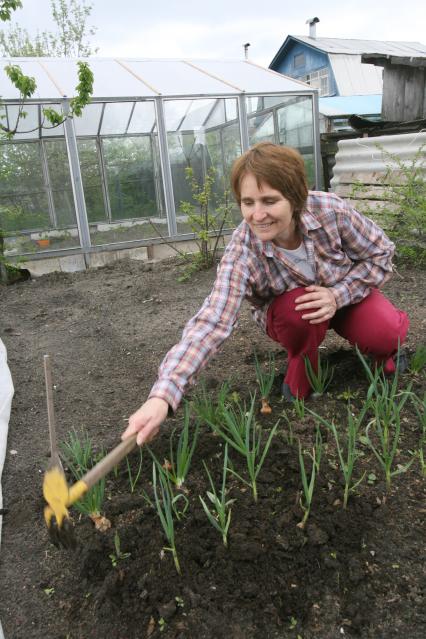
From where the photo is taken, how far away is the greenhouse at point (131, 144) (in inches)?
245

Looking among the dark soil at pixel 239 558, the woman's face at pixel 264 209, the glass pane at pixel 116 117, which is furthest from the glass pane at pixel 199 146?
the dark soil at pixel 239 558

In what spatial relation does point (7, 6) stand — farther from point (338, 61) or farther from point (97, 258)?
point (338, 61)

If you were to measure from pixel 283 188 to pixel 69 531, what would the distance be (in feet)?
3.95

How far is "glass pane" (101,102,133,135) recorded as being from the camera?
6742 mm

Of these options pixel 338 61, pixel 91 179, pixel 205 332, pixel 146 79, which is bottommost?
pixel 91 179

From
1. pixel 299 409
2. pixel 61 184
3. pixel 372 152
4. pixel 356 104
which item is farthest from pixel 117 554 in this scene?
pixel 356 104

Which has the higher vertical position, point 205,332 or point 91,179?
point 205,332

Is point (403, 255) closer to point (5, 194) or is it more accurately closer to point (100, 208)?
point (100, 208)

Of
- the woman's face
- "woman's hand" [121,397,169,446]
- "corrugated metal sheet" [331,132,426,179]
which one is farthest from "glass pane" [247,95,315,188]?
"woman's hand" [121,397,169,446]

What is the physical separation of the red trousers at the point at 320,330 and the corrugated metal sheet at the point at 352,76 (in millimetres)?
21911

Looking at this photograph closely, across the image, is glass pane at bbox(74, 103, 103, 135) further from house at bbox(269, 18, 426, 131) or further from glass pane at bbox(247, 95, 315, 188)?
house at bbox(269, 18, 426, 131)

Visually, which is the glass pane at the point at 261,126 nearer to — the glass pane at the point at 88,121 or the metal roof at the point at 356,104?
the glass pane at the point at 88,121

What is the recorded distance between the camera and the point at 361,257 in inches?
81.2

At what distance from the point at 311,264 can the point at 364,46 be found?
2520 centimetres
